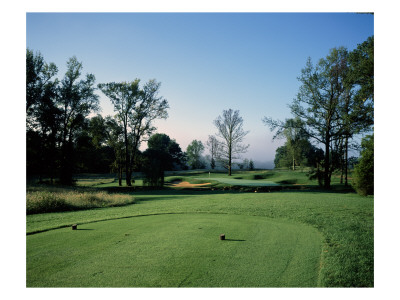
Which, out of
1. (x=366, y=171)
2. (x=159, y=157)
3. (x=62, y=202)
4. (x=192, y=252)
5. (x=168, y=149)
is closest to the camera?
(x=192, y=252)

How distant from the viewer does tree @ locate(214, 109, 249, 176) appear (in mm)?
24797

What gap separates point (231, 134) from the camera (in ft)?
82.5

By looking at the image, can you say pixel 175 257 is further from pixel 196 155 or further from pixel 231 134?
pixel 196 155

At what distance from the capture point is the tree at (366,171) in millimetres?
9531

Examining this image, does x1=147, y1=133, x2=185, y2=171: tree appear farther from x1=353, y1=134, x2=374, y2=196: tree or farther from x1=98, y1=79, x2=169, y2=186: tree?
x1=353, y1=134, x2=374, y2=196: tree

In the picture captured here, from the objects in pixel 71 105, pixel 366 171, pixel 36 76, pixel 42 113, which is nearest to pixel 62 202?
pixel 42 113

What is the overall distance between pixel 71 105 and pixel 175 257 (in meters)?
19.1

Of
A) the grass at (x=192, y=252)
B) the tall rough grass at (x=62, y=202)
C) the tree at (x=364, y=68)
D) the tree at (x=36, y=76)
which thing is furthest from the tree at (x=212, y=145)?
the grass at (x=192, y=252)

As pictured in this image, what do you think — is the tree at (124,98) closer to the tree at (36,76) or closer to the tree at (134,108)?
the tree at (134,108)

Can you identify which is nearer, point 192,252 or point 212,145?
point 192,252

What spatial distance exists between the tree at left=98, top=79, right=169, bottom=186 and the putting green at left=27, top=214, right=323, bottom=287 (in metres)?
16.1

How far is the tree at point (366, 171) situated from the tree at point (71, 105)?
18.4 metres
